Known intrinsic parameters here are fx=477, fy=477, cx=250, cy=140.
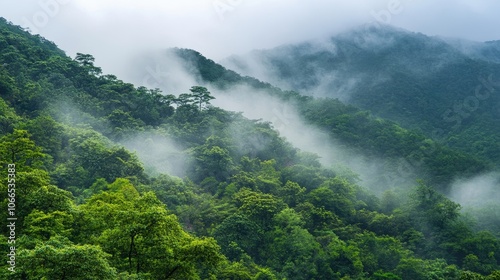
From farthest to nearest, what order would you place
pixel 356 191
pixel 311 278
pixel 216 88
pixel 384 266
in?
1. pixel 216 88
2. pixel 356 191
3. pixel 384 266
4. pixel 311 278

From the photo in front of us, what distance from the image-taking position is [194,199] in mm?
34938

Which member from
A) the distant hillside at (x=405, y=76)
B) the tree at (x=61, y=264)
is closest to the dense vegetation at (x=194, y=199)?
the tree at (x=61, y=264)

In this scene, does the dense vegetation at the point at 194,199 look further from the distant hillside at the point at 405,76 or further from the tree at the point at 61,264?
the distant hillside at the point at 405,76

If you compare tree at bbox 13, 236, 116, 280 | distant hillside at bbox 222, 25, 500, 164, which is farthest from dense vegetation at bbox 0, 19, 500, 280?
distant hillside at bbox 222, 25, 500, 164

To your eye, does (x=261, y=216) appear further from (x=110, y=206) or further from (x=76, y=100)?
(x=76, y=100)

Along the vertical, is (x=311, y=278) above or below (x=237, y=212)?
below

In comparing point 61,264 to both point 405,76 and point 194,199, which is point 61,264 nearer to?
point 194,199

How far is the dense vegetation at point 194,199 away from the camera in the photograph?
15555mm

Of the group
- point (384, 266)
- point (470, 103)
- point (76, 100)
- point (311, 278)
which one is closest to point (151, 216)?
point (311, 278)

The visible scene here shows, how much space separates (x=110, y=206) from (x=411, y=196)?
27626 millimetres

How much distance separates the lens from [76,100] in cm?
4534

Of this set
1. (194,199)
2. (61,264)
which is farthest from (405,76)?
(61,264)

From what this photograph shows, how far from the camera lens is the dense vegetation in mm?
15555

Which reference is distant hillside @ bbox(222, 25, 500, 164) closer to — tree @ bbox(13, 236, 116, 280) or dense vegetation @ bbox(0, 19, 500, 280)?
dense vegetation @ bbox(0, 19, 500, 280)
